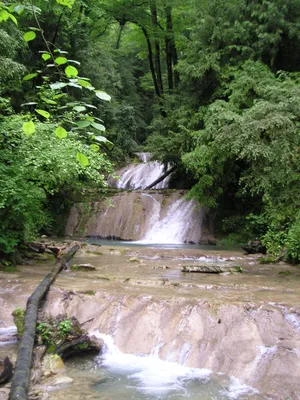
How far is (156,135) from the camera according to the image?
56.9 feet

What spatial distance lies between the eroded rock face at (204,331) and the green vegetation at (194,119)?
258 centimetres

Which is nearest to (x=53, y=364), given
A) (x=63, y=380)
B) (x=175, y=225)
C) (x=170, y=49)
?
(x=63, y=380)

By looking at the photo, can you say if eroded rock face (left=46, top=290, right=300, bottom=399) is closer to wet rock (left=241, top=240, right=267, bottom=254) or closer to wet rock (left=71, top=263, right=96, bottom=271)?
wet rock (left=71, top=263, right=96, bottom=271)

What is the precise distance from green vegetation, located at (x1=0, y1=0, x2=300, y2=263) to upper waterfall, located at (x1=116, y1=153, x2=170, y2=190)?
3.86ft

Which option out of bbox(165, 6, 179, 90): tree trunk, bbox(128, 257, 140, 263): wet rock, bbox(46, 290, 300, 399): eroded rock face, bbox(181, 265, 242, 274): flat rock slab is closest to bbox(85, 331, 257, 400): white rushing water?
bbox(46, 290, 300, 399): eroded rock face

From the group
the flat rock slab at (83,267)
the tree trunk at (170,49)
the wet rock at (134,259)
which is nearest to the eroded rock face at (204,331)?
the flat rock slab at (83,267)

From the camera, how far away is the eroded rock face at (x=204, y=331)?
189 inches

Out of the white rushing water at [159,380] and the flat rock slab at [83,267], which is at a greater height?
the flat rock slab at [83,267]

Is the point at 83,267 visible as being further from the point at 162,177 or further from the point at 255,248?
the point at 162,177

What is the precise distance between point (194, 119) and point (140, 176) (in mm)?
5757

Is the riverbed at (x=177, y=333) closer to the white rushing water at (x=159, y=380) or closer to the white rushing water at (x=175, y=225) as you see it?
the white rushing water at (x=159, y=380)

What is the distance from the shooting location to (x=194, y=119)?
633 inches

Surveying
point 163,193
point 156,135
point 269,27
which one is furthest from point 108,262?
point 269,27

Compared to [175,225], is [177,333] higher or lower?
lower
